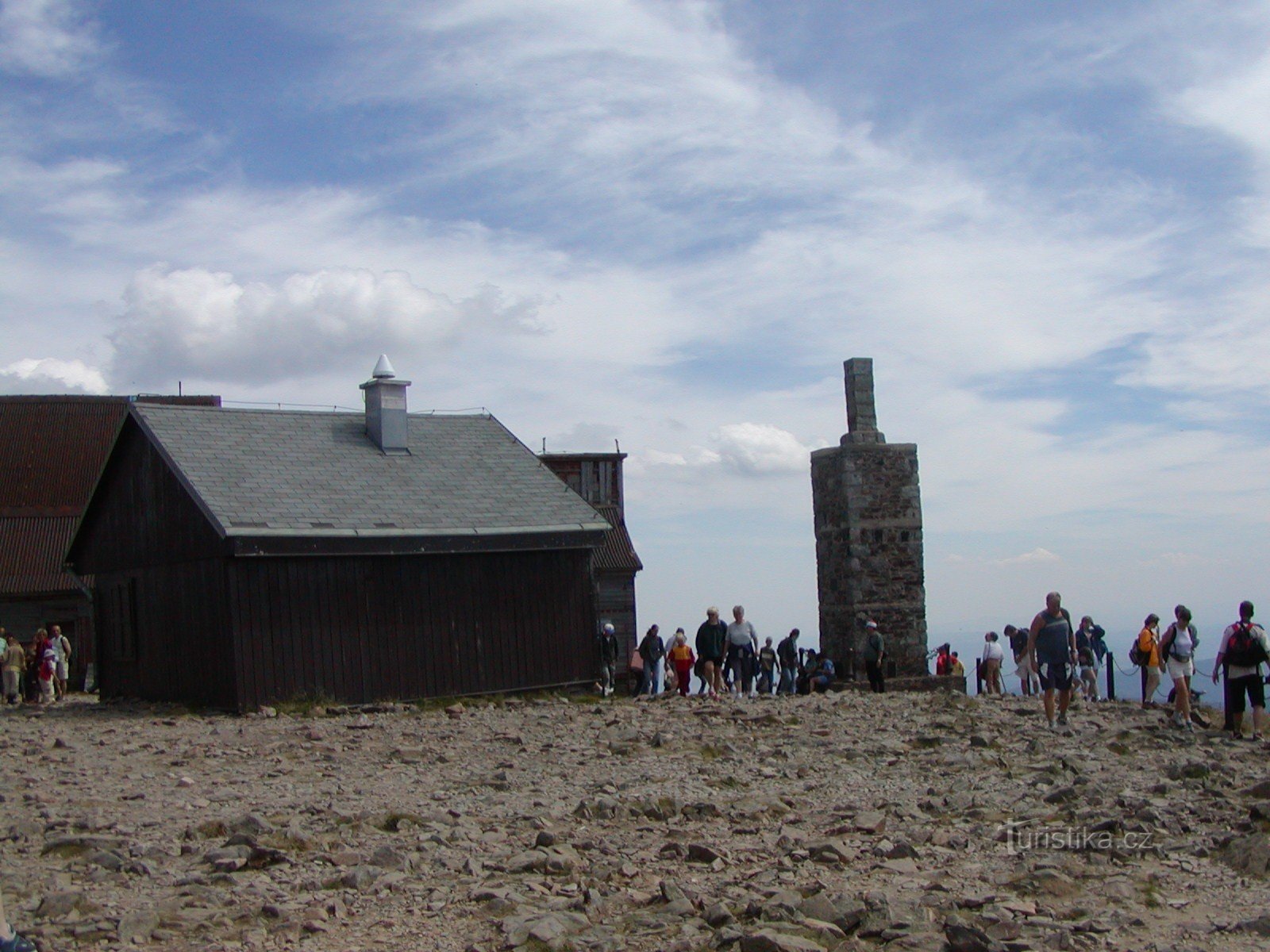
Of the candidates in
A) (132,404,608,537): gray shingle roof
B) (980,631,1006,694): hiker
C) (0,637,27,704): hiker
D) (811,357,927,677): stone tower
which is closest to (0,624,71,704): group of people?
(0,637,27,704): hiker

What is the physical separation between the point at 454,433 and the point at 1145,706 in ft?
43.0

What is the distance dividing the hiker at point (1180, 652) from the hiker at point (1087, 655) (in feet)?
24.3

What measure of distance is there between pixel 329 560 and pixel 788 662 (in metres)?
8.92

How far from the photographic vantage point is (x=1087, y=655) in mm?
24297

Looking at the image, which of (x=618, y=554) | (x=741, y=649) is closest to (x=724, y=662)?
(x=741, y=649)

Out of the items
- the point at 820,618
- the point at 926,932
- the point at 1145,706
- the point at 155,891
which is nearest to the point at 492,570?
the point at 820,618

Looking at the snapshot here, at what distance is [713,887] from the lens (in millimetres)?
8766

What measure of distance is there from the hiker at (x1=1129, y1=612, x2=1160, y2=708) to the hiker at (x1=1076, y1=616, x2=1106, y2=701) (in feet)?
14.5

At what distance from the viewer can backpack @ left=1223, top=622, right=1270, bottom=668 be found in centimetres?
1475

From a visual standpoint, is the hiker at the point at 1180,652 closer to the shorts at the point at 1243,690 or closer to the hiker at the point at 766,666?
the shorts at the point at 1243,690

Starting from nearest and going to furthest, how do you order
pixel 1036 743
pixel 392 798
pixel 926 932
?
pixel 926 932 < pixel 392 798 < pixel 1036 743

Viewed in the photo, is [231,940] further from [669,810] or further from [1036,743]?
[1036,743]

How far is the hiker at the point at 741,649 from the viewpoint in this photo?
22.9m

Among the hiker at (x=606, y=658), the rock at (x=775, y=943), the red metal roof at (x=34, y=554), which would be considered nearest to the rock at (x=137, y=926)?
the rock at (x=775, y=943)
